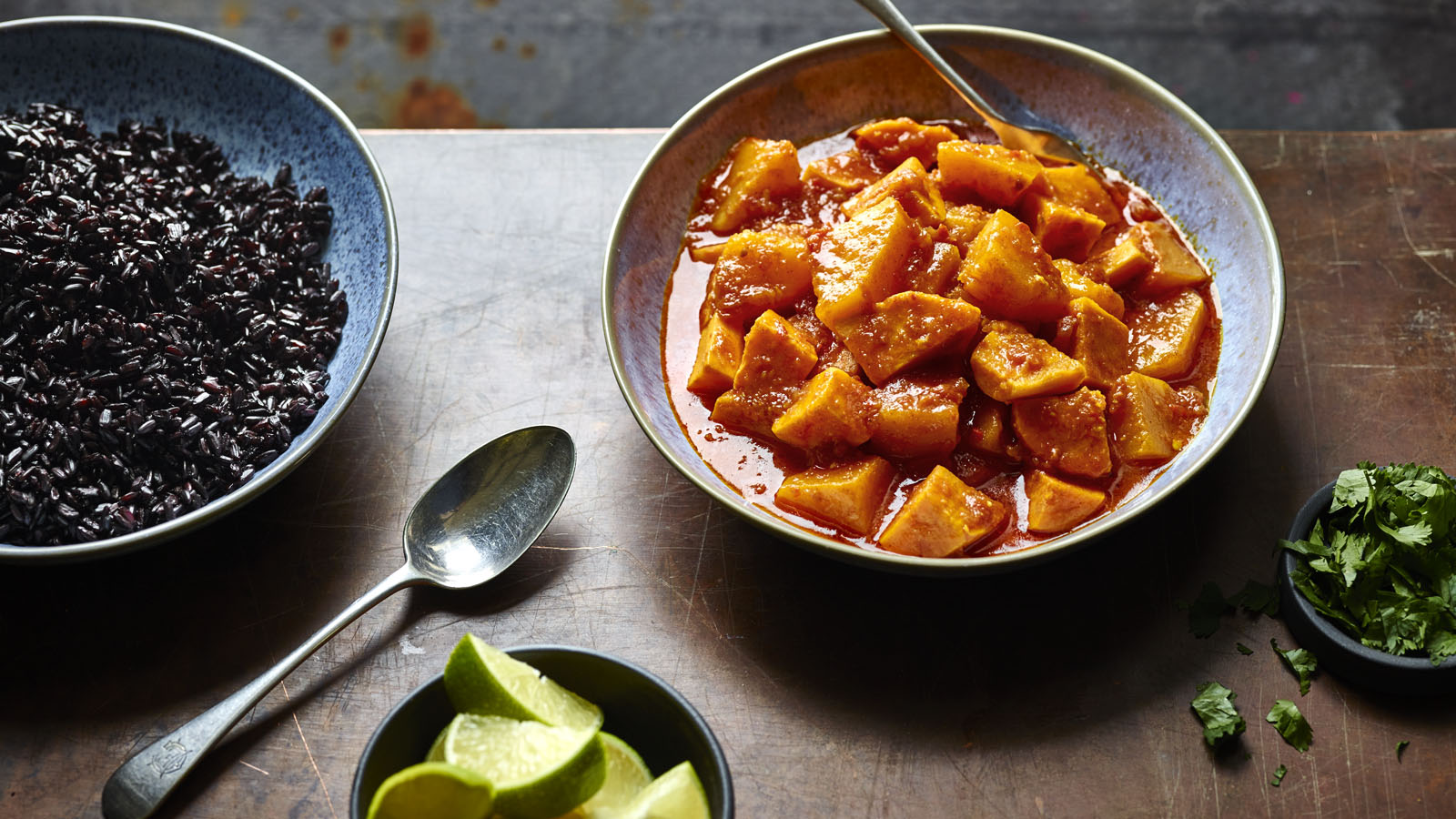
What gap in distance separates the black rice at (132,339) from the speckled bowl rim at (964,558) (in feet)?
2.46

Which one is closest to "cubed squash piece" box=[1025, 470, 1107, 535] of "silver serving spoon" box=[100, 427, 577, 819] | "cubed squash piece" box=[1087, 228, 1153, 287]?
"cubed squash piece" box=[1087, 228, 1153, 287]

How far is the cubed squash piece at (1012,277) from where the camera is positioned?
99.4 inches

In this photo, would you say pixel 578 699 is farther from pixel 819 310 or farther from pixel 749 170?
pixel 749 170

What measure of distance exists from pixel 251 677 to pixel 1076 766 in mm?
1802

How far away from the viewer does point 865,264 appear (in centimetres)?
255

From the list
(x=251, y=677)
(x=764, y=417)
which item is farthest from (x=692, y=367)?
(x=251, y=677)

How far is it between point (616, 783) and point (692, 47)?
4.07 metres

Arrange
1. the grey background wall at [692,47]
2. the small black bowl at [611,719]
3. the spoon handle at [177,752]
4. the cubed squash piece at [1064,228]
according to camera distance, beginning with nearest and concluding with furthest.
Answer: the small black bowl at [611,719] → the spoon handle at [177,752] → the cubed squash piece at [1064,228] → the grey background wall at [692,47]

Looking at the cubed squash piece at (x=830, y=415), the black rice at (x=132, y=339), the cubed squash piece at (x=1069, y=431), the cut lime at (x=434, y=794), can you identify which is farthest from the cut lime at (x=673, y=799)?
the black rice at (x=132, y=339)

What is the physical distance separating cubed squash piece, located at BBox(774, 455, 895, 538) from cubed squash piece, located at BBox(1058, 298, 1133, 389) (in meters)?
0.50

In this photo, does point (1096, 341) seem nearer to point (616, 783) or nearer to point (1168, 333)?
point (1168, 333)

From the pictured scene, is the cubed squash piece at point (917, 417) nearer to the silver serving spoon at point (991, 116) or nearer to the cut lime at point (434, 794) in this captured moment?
the silver serving spoon at point (991, 116)

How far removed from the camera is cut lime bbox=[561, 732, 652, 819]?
2109mm

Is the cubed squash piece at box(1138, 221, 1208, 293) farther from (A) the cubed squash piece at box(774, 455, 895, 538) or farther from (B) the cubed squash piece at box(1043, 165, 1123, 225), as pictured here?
(A) the cubed squash piece at box(774, 455, 895, 538)
